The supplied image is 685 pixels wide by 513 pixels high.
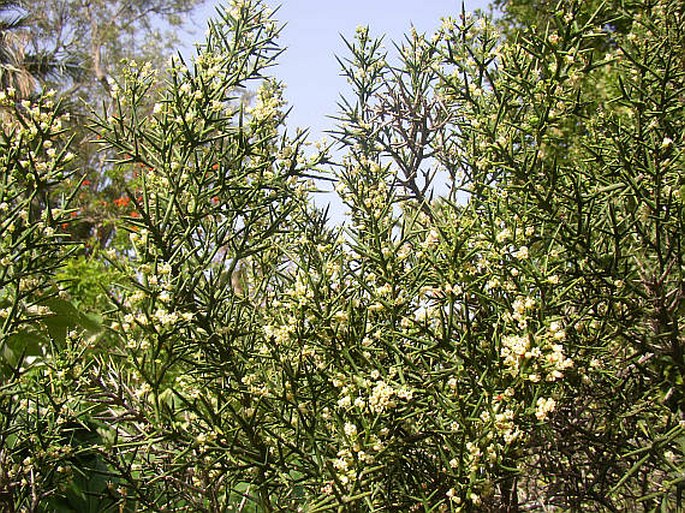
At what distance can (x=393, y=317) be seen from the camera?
6.26 feet

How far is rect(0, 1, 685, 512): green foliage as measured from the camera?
175 centimetres

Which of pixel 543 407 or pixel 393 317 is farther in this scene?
pixel 393 317

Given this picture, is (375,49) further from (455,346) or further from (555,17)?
(455,346)

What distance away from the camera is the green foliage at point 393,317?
1.75m

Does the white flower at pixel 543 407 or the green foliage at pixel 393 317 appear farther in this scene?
the green foliage at pixel 393 317

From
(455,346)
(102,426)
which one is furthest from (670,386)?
(102,426)

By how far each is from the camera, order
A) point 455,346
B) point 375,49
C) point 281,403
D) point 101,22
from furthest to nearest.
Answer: point 101,22 < point 375,49 < point 281,403 < point 455,346

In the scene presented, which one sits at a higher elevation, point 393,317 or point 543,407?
point 393,317

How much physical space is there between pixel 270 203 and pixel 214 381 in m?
0.61

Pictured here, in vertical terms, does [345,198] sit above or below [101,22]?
below

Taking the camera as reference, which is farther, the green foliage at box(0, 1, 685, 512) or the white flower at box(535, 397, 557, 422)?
the green foliage at box(0, 1, 685, 512)

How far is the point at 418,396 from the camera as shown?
5.93ft

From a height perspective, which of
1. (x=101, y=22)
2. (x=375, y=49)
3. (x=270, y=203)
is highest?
(x=101, y=22)

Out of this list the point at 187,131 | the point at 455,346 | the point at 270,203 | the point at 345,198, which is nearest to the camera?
the point at 455,346
